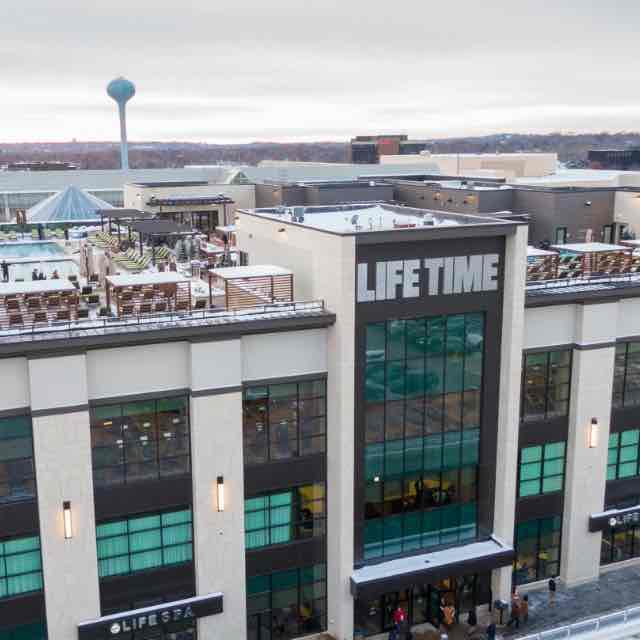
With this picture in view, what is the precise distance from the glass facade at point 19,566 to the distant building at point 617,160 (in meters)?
166

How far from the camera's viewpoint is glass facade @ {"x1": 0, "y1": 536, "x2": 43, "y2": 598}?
24.2 meters

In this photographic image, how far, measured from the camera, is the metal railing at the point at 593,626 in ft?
83.7

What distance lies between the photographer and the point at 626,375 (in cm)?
3256

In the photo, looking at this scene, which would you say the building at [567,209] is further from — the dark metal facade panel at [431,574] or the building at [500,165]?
the building at [500,165]

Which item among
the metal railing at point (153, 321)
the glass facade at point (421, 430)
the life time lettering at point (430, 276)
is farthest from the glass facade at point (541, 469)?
the metal railing at point (153, 321)

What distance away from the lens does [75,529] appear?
24.5 m

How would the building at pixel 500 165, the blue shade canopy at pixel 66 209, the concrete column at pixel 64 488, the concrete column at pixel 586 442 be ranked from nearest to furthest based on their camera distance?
the concrete column at pixel 64 488, the concrete column at pixel 586 442, the blue shade canopy at pixel 66 209, the building at pixel 500 165

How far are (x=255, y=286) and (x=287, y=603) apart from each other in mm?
11547

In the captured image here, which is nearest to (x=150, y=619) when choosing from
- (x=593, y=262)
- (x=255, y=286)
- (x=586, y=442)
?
(x=255, y=286)

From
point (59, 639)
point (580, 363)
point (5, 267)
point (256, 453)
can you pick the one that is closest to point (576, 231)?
point (580, 363)

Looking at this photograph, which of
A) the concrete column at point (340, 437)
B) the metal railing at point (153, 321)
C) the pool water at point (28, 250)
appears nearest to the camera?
the metal railing at point (153, 321)

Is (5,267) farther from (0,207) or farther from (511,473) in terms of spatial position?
(0,207)

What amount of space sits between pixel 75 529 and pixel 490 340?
15649mm

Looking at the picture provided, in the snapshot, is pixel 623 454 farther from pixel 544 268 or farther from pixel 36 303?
pixel 36 303
